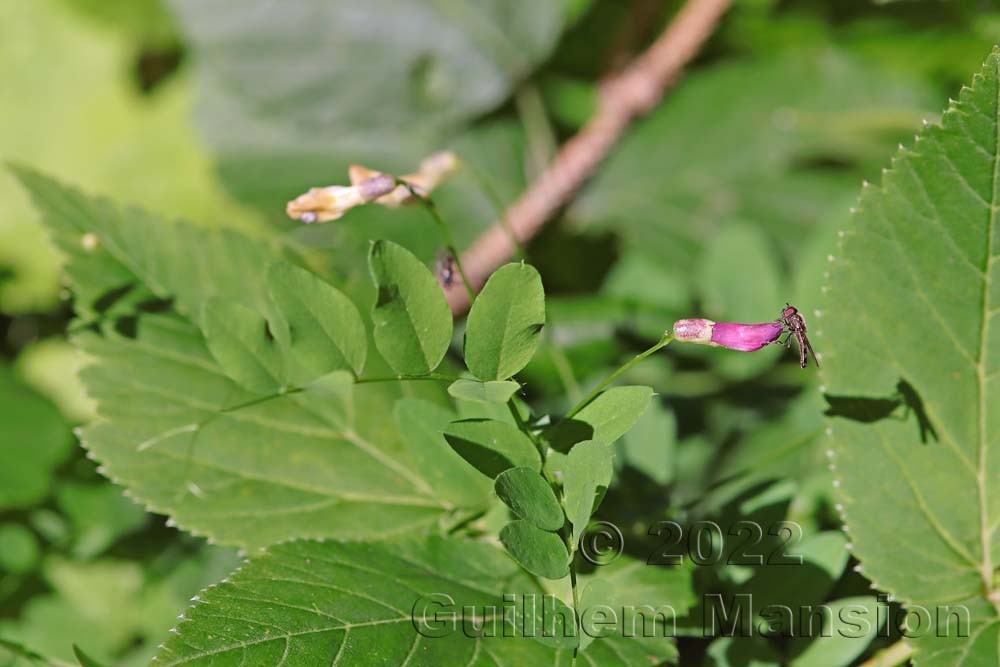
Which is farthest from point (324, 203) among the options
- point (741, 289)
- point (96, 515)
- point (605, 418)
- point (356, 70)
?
point (356, 70)

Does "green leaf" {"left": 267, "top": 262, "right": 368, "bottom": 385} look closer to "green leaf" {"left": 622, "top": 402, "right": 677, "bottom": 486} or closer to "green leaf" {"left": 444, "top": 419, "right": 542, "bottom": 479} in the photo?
"green leaf" {"left": 444, "top": 419, "right": 542, "bottom": 479}

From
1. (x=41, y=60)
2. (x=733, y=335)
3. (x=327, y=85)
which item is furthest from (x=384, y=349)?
(x=41, y=60)

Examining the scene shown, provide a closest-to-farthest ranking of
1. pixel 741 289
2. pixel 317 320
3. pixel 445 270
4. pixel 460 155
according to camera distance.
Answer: pixel 317 320 < pixel 445 270 < pixel 741 289 < pixel 460 155

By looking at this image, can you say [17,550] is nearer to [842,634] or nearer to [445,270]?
[445,270]

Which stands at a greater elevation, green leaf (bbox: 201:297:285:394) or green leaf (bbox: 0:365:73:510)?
green leaf (bbox: 201:297:285:394)

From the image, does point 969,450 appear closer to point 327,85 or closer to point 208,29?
point 327,85

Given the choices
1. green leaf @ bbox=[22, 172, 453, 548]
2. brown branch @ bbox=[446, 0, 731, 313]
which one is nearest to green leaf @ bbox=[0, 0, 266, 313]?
brown branch @ bbox=[446, 0, 731, 313]
